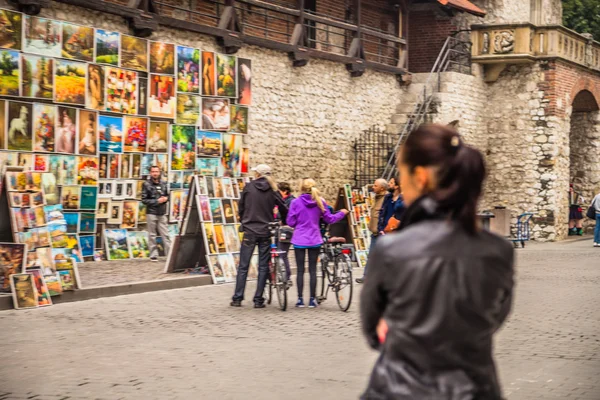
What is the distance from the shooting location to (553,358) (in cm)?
880

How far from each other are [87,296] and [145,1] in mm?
7734

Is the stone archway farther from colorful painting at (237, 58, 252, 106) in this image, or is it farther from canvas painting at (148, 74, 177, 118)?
canvas painting at (148, 74, 177, 118)

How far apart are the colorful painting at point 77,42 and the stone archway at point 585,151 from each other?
21364 millimetres

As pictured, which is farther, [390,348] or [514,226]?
[514,226]

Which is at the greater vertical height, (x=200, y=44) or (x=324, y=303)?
(x=200, y=44)

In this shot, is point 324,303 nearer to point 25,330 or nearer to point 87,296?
point 87,296

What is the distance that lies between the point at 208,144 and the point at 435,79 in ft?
34.1

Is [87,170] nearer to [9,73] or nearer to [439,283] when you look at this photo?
[9,73]

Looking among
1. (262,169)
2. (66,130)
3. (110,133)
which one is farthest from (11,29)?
(262,169)

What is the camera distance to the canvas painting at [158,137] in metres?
19.8

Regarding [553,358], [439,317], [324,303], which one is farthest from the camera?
[324,303]

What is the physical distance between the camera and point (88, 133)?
1836 cm

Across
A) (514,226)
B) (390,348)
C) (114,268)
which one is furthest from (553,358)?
(514,226)

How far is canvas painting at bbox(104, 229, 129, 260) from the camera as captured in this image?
62.2ft
